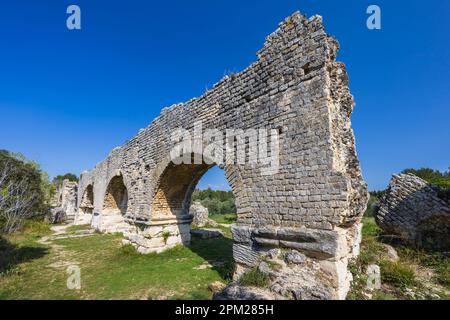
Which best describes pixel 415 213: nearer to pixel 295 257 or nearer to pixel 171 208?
pixel 295 257

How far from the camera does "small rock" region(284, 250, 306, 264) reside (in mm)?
4199

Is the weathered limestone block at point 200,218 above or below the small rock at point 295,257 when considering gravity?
below

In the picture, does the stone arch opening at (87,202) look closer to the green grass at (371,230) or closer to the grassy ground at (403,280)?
the green grass at (371,230)

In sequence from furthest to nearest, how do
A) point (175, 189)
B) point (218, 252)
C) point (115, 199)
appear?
1. point (115, 199)
2. point (175, 189)
3. point (218, 252)

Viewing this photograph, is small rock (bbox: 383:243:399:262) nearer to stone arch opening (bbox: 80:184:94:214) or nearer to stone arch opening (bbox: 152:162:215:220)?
stone arch opening (bbox: 152:162:215:220)

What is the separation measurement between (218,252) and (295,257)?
4607 millimetres

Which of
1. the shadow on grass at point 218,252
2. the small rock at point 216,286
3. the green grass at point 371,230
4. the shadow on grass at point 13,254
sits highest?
the green grass at point 371,230

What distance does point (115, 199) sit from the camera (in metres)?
14.7

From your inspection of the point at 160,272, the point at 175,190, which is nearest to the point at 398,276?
the point at 160,272

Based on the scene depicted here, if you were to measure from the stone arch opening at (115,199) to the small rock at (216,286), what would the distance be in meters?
9.99

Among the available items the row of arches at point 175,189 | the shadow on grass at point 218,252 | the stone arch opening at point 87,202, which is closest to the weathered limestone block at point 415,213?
the shadow on grass at point 218,252

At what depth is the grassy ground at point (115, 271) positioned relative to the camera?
5141 mm

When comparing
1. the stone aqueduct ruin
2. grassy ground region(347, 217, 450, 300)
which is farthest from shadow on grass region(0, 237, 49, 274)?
grassy ground region(347, 217, 450, 300)
